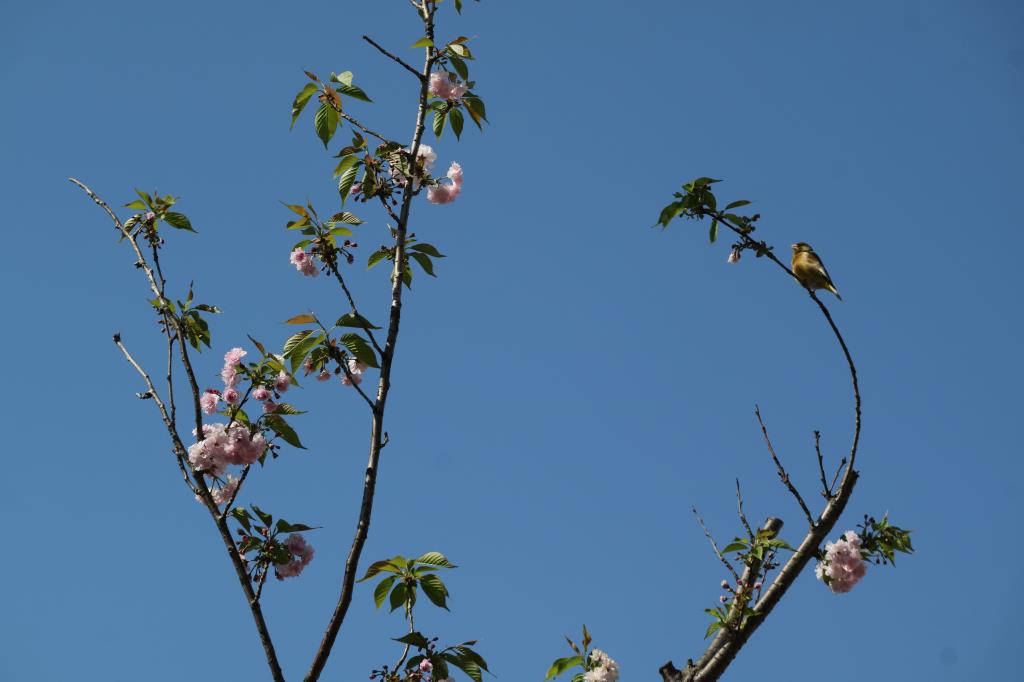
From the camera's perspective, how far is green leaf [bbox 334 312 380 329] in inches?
125

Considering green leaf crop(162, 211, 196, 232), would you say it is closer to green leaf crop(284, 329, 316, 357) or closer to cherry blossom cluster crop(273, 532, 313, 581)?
green leaf crop(284, 329, 316, 357)

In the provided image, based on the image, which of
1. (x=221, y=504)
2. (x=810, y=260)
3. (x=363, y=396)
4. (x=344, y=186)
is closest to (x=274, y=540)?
(x=221, y=504)

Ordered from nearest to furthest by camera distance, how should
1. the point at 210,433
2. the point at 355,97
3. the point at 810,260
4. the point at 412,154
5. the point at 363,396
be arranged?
1. the point at 363,396
2. the point at 210,433
3. the point at 412,154
4. the point at 355,97
5. the point at 810,260

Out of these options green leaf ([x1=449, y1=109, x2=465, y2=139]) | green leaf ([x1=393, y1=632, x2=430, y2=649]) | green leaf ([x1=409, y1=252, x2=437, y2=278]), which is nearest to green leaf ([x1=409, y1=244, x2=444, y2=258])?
green leaf ([x1=409, y1=252, x2=437, y2=278])

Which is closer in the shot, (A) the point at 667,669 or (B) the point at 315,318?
(A) the point at 667,669

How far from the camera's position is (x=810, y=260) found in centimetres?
410

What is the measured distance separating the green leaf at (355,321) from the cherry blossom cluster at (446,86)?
1.40 m

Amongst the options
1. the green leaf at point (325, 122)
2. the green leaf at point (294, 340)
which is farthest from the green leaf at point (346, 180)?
the green leaf at point (294, 340)

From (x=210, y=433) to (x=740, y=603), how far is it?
2.15m

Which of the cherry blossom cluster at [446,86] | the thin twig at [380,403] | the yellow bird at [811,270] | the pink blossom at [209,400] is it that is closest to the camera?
the thin twig at [380,403]

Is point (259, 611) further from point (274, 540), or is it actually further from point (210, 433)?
point (210, 433)

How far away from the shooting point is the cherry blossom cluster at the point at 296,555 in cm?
346

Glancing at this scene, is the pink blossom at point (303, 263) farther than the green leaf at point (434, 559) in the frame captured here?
Yes

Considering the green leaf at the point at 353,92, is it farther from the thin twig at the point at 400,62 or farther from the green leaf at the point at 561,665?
the green leaf at the point at 561,665
